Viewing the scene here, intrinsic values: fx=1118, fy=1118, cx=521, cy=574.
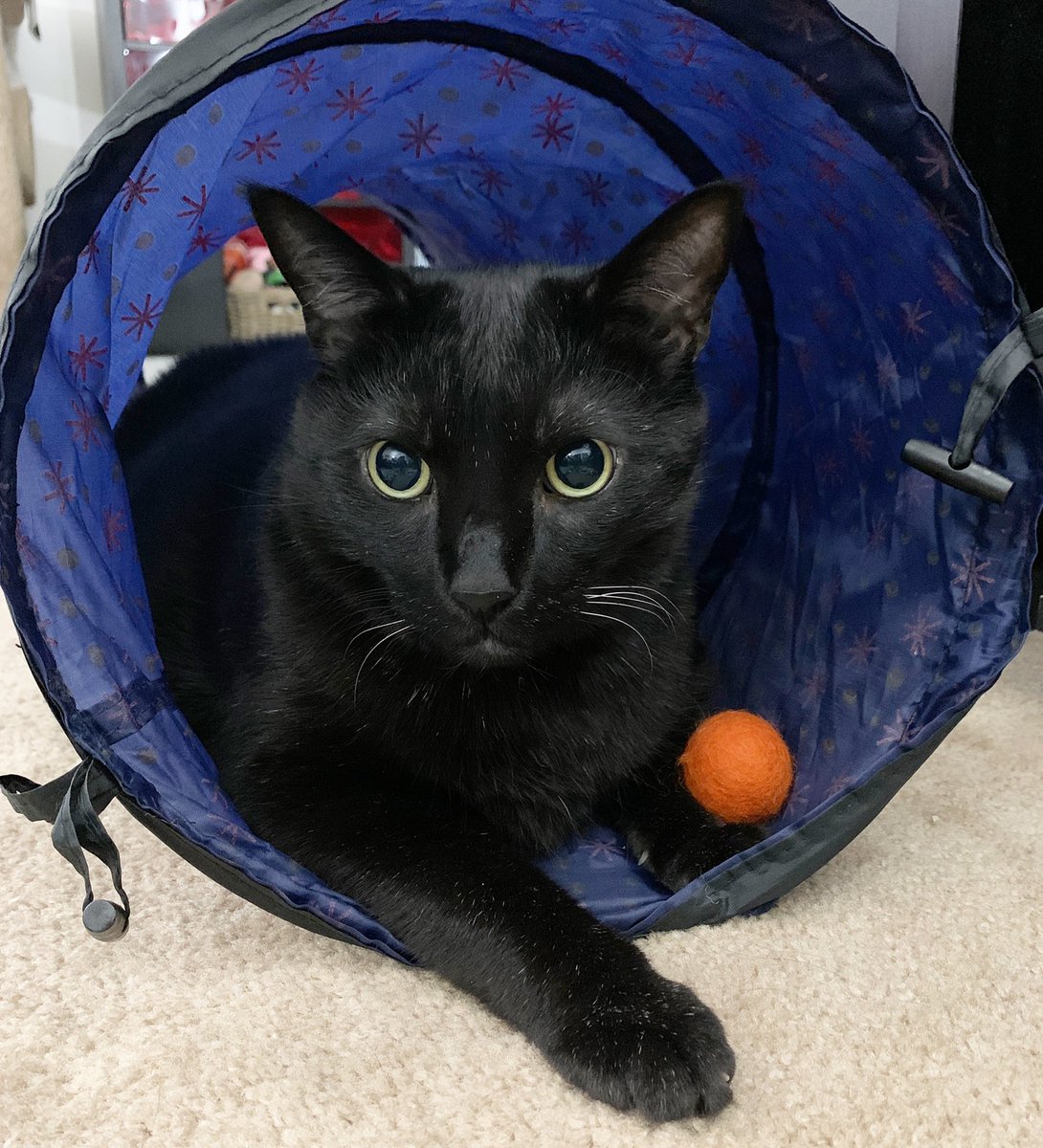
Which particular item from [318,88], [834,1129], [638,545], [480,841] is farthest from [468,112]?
[834,1129]

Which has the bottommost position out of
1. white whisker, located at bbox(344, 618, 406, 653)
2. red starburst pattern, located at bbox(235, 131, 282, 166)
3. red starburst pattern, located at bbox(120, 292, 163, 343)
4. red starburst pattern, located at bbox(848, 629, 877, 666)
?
red starburst pattern, located at bbox(848, 629, 877, 666)

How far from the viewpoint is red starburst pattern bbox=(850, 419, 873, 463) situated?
4.00ft

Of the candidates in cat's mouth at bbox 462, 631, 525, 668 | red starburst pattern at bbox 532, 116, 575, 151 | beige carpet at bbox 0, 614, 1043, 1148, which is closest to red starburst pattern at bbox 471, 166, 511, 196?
red starburst pattern at bbox 532, 116, 575, 151

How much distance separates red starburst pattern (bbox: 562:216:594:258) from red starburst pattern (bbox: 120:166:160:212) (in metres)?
0.70

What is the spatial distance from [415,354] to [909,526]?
0.53m

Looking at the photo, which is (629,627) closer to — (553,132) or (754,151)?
(754,151)

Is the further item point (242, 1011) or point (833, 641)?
point (833, 641)

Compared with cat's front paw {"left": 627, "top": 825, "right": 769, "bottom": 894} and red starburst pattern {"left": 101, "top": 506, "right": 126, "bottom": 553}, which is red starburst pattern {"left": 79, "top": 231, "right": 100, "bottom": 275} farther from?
cat's front paw {"left": 627, "top": 825, "right": 769, "bottom": 894}

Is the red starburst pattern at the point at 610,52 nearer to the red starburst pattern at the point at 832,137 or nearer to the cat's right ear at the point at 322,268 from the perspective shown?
the red starburst pattern at the point at 832,137

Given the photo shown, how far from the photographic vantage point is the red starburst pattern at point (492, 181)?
1501 mm

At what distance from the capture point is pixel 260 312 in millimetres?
3578

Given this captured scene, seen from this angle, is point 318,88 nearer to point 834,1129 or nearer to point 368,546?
point 368,546

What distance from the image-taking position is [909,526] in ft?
3.68

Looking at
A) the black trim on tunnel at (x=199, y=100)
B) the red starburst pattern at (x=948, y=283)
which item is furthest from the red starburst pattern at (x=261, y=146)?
the red starburst pattern at (x=948, y=283)
